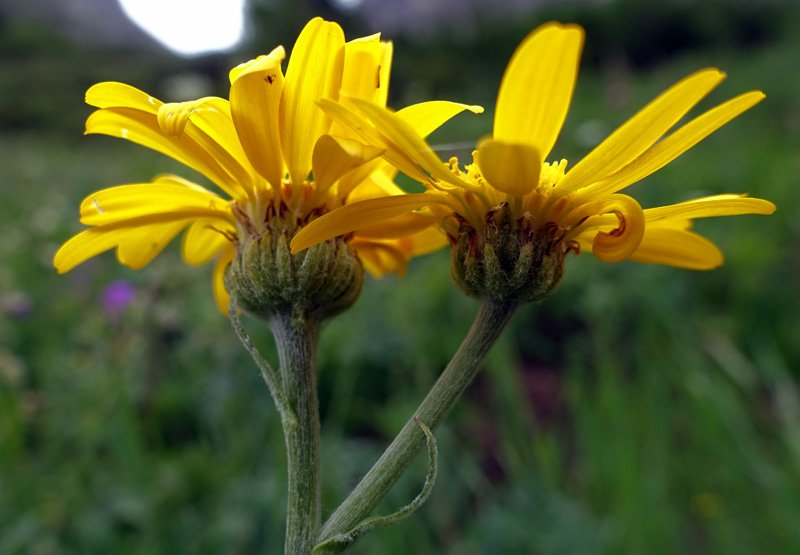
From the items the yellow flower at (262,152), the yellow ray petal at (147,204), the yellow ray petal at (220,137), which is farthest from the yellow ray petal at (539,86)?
the yellow ray petal at (147,204)

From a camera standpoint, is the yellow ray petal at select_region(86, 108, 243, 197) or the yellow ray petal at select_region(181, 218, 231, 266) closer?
the yellow ray petal at select_region(86, 108, 243, 197)

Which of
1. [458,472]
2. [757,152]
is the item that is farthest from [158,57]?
[458,472]

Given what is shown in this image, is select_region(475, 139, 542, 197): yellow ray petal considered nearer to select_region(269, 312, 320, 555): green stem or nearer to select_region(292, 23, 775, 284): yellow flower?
select_region(292, 23, 775, 284): yellow flower

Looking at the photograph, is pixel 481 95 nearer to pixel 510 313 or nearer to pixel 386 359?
pixel 386 359

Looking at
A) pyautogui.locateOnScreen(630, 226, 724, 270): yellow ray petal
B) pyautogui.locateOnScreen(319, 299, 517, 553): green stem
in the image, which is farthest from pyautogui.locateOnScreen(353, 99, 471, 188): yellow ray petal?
pyautogui.locateOnScreen(630, 226, 724, 270): yellow ray petal

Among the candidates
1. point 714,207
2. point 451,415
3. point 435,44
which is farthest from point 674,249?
point 435,44

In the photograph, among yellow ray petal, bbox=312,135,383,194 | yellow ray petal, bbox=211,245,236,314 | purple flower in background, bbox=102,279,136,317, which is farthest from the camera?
purple flower in background, bbox=102,279,136,317

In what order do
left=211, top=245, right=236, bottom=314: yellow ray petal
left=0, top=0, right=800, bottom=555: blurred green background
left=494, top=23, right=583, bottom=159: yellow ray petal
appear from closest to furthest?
1. left=494, top=23, right=583, bottom=159: yellow ray petal
2. left=211, top=245, right=236, bottom=314: yellow ray petal
3. left=0, top=0, right=800, bottom=555: blurred green background
